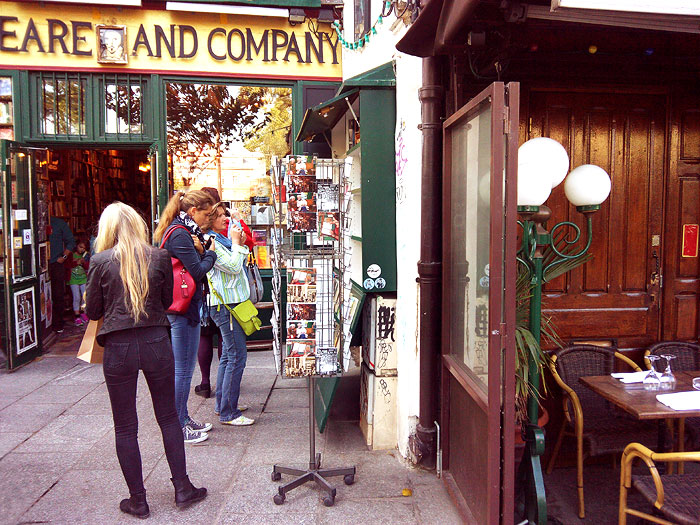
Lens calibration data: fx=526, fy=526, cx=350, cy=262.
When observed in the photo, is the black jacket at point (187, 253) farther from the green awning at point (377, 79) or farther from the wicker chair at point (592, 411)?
the wicker chair at point (592, 411)

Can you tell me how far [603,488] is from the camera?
12.2ft

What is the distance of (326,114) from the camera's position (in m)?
4.98

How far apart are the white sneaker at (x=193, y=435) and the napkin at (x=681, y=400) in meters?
3.35

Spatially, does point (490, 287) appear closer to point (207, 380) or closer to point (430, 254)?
point (430, 254)

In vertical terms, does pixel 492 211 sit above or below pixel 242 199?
below

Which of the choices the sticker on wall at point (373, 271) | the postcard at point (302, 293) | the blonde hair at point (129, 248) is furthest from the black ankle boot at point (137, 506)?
the sticker on wall at point (373, 271)

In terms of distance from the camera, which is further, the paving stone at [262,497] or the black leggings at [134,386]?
the paving stone at [262,497]

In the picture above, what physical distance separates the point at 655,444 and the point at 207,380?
13.3ft

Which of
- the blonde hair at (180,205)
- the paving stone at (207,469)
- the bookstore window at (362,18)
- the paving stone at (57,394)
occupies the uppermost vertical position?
the bookstore window at (362,18)

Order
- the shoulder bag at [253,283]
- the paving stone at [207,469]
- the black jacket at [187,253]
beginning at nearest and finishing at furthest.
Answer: the paving stone at [207,469], the black jacket at [187,253], the shoulder bag at [253,283]

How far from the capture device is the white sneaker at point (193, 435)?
14.2 feet

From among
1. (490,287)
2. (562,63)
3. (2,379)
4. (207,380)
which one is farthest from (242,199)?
(490,287)

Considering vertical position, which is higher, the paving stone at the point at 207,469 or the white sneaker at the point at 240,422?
the white sneaker at the point at 240,422

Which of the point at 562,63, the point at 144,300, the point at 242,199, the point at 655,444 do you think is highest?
the point at 562,63
